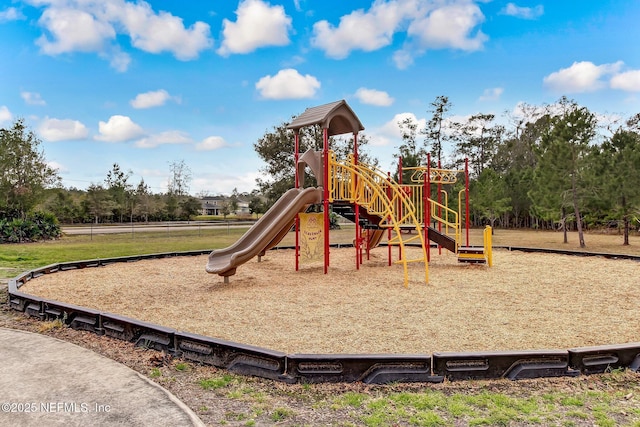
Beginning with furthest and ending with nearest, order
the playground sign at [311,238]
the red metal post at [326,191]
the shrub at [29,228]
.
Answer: the shrub at [29,228] → the playground sign at [311,238] → the red metal post at [326,191]

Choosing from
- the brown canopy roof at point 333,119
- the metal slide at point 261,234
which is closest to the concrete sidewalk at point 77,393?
the metal slide at point 261,234

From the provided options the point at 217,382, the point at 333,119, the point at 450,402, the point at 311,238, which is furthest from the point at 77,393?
the point at 333,119

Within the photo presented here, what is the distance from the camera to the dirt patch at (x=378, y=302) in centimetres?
482

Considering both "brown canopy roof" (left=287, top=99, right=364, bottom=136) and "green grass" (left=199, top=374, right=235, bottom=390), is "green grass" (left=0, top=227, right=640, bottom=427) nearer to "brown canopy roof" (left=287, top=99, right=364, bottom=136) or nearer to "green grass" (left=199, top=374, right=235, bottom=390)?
"green grass" (left=199, top=374, right=235, bottom=390)

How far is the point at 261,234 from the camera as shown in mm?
9148

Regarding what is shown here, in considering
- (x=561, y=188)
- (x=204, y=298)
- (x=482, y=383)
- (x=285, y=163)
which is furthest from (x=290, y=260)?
(x=285, y=163)

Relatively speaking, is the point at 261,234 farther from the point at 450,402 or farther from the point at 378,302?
the point at 450,402

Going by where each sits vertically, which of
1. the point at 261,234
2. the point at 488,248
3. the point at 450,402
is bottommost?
the point at 450,402

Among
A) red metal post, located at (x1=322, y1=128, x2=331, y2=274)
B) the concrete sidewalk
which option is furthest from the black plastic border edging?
red metal post, located at (x1=322, y1=128, x2=331, y2=274)

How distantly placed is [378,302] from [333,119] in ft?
18.3

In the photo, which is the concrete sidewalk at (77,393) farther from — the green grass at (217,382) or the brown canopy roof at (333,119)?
the brown canopy roof at (333,119)

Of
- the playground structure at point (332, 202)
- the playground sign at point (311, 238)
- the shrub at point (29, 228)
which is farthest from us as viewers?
the shrub at point (29, 228)

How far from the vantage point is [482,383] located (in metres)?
3.60

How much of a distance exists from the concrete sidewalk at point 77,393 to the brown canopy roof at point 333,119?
7.10 metres
